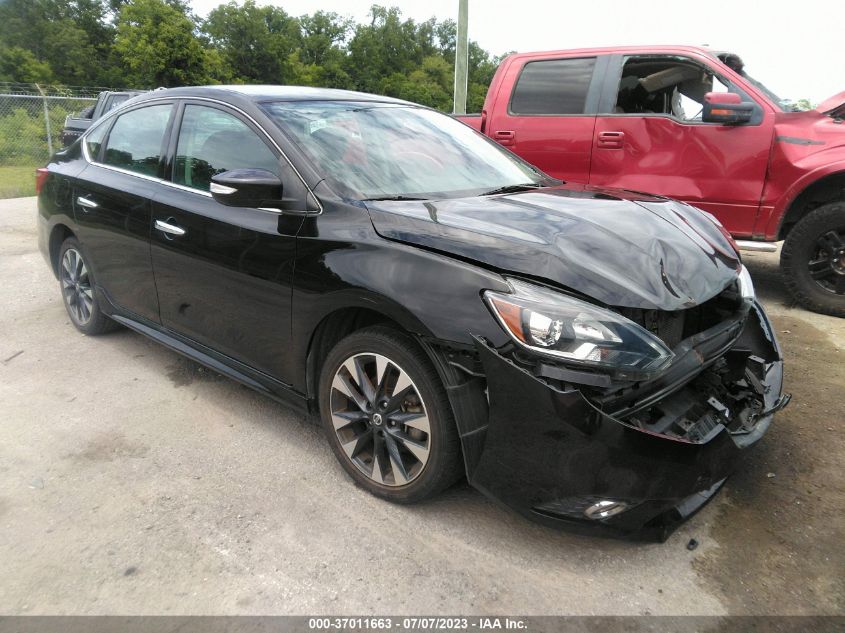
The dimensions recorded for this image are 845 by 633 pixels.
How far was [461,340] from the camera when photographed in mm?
2225

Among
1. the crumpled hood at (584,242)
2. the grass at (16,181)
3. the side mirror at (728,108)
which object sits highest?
the side mirror at (728,108)

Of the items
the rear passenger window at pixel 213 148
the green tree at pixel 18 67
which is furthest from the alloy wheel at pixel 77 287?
the green tree at pixel 18 67

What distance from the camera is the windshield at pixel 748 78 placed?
207 inches

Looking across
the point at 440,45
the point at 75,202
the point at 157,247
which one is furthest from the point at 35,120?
the point at 440,45

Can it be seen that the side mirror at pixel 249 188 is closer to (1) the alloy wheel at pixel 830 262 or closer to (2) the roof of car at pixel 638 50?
(2) the roof of car at pixel 638 50

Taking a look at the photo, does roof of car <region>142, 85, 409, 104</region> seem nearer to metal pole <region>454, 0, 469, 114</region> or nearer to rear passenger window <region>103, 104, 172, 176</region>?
rear passenger window <region>103, 104, 172, 176</region>

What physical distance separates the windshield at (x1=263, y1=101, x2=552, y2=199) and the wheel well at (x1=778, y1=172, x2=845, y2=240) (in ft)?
8.74

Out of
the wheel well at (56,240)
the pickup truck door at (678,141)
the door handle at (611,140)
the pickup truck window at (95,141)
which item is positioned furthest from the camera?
the door handle at (611,140)

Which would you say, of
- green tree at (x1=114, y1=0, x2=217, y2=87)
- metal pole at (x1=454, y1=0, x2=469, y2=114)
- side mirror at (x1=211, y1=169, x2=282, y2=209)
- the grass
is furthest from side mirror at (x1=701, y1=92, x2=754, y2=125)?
green tree at (x1=114, y1=0, x2=217, y2=87)

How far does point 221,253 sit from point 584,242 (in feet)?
5.67

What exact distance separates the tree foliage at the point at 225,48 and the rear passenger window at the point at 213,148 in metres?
35.8

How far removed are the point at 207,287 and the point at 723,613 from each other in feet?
8.59

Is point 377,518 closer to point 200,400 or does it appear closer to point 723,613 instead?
point 723,613

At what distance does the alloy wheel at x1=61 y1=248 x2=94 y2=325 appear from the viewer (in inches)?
177
